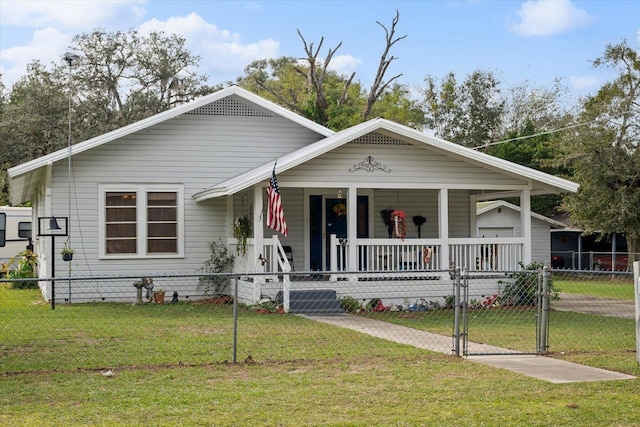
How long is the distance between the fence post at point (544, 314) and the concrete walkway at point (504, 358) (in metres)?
0.30

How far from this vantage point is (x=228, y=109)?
74.1 feet

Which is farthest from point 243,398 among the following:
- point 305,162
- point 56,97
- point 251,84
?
point 251,84

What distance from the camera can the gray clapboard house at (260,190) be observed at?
64.3 ft

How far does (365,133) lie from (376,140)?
0.59 meters

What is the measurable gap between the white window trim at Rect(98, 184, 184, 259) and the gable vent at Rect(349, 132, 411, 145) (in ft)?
16.5

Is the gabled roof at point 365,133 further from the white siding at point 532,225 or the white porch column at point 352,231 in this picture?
the white siding at point 532,225

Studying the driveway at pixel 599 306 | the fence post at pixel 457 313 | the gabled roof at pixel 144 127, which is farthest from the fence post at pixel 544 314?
the gabled roof at pixel 144 127

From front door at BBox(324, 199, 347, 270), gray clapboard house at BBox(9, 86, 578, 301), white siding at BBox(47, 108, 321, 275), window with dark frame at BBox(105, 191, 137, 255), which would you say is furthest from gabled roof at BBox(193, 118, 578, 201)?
front door at BBox(324, 199, 347, 270)

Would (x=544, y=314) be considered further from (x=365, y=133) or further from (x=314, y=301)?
(x=365, y=133)

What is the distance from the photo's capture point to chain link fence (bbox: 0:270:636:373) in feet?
38.7

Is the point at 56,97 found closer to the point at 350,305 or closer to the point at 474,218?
the point at 474,218

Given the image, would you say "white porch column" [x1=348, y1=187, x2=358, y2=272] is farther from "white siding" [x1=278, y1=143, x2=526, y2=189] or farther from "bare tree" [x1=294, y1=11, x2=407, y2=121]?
"bare tree" [x1=294, y1=11, x2=407, y2=121]

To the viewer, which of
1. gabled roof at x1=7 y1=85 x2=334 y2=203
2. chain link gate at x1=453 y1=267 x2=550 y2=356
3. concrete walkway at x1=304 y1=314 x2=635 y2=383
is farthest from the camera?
gabled roof at x1=7 y1=85 x2=334 y2=203

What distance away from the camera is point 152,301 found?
2136 cm
